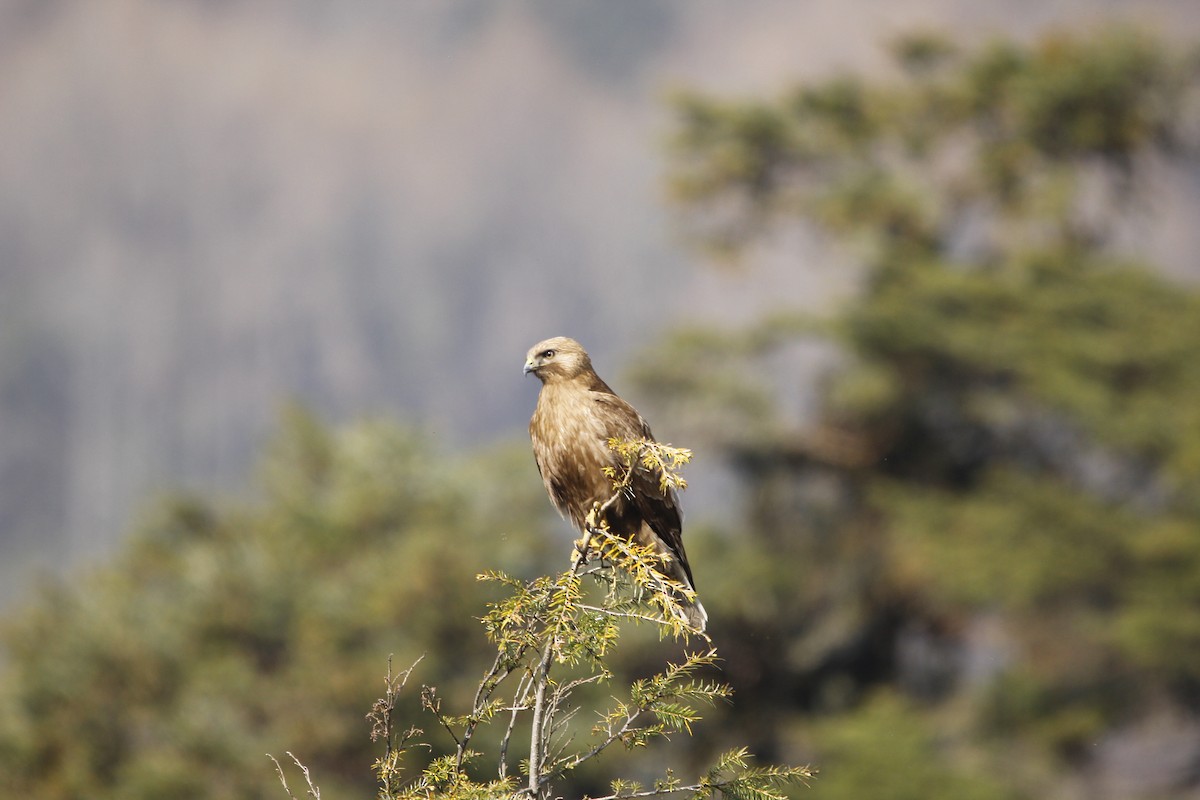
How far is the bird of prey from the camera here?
5.19m

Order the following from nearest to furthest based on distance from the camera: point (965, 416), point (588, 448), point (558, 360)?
point (588, 448)
point (558, 360)
point (965, 416)

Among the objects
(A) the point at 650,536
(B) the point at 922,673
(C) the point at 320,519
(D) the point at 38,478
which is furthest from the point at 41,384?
(A) the point at 650,536

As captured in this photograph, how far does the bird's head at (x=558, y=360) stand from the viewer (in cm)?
536

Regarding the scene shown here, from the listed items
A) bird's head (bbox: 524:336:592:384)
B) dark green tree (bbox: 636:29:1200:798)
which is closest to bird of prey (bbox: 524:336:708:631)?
bird's head (bbox: 524:336:592:384)

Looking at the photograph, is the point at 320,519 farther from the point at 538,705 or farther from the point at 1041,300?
the point at 538,705

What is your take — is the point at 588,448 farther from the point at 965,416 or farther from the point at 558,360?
the point at 965,416

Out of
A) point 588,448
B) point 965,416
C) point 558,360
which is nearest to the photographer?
point 588,448

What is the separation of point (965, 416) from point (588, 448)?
17752 millimetres

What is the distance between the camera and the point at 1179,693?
19.3 metres

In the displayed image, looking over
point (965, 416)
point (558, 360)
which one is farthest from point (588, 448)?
point (965, 416)

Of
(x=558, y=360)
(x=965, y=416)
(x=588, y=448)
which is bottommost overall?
(x=588, y=448)

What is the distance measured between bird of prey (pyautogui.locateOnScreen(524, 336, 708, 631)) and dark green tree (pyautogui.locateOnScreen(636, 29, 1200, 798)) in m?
13.5

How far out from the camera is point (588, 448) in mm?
5199

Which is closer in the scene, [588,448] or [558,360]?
[588,448]
